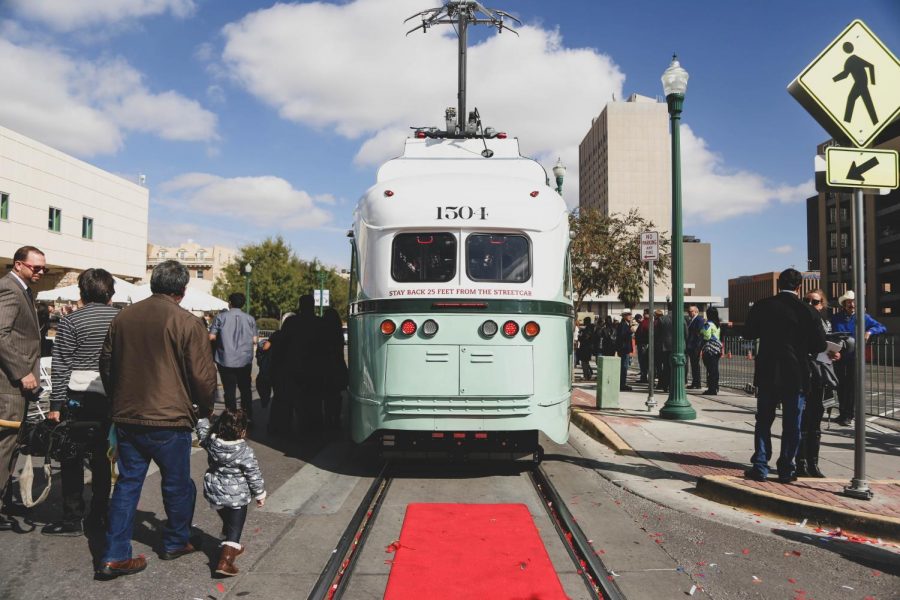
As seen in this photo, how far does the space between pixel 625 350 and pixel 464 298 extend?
9028mm

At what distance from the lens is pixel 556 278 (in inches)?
260

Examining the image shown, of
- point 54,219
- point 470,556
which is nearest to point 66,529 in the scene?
point 470,556

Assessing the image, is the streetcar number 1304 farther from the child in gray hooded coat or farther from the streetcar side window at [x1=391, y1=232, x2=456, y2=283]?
the child in gray hooded coat

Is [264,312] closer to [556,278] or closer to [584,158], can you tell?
[556,278]

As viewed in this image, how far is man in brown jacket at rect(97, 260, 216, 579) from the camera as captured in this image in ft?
13.3

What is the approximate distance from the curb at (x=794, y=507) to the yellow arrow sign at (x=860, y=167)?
8.59 ft

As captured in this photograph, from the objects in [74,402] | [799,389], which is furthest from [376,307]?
[799,389]

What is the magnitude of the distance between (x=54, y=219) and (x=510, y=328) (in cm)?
3850

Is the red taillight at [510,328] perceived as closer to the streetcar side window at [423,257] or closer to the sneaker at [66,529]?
the streetcar side window at [423,257]

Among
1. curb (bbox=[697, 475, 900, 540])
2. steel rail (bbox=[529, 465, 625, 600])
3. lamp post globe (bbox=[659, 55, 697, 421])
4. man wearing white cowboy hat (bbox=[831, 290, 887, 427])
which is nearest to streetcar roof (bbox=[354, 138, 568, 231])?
steel rail (bbox=[529, 465, 625, 600])

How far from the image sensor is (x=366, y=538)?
4.80 metres

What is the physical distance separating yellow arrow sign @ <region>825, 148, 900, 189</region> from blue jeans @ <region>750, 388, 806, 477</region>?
189 centimetres

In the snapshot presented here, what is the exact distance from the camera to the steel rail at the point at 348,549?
3844mm

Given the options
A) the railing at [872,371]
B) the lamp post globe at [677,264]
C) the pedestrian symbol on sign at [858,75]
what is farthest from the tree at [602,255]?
the pedestrian symbol on sign at [858,75]
